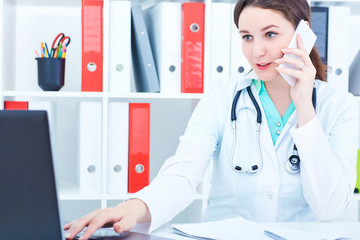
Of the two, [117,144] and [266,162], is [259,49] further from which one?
[117,144]

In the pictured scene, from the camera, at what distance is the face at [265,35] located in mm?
1423

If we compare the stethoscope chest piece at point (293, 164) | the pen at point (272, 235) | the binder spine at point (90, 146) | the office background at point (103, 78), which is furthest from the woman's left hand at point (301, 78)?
the binder spine at point (90, 146)

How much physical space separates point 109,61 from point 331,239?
129 cm

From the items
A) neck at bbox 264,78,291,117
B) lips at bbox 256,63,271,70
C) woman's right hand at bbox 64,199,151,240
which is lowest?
woman's right hand at bbox 64,199,151,240

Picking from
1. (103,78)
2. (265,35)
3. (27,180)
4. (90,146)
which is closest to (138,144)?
(90,146)

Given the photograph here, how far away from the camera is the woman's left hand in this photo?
4.50ft

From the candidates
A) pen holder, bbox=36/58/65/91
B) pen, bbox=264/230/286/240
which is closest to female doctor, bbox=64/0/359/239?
pen, bbox=264/230/286/240

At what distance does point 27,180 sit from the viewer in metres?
0.66

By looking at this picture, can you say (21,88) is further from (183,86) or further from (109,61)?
(183,86)

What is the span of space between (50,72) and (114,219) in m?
1.13

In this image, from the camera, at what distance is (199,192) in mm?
2109

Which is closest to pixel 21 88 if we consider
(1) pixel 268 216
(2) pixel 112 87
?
(2) pixel 112 87

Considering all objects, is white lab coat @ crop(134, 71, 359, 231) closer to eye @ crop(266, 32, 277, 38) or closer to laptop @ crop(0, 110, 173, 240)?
eye @ crop(266, 32, 277, 38)

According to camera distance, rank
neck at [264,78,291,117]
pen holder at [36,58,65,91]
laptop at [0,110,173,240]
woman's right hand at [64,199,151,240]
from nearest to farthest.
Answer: laptop at [0,110,173,240]
woman's right hand at [64,199,151,240]
neck at [264,78,291,117]
pen holder at [36,58,65,91]
